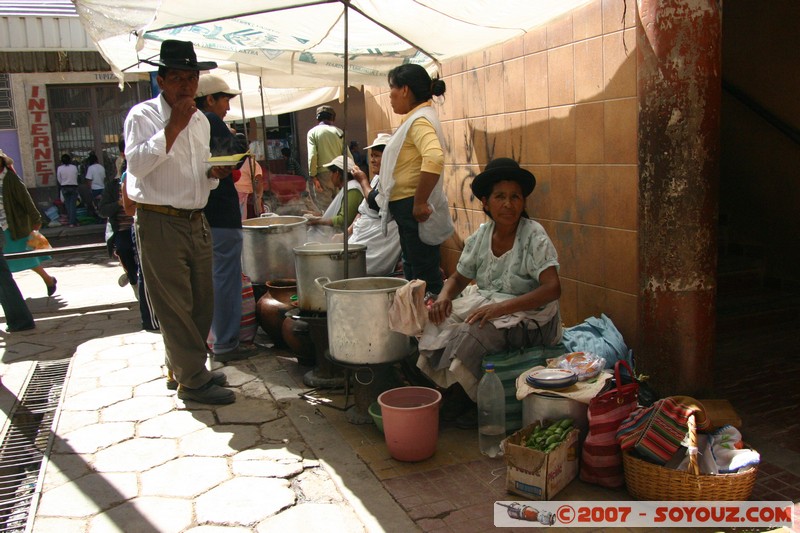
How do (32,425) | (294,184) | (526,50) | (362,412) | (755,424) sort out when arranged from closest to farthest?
1. (755,424)
2. (362,412)
3. (32,425)
4. (526,50)
5. (294,184)

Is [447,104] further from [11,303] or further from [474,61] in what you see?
[11,303]

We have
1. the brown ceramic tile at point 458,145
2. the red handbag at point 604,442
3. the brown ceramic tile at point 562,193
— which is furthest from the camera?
the brown ceramic tile at point 458,145

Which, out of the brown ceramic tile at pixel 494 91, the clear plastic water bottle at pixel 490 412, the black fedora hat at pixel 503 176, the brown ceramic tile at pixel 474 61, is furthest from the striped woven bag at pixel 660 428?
the brown ceramic tile at pixel 474 61

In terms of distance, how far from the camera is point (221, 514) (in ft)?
10.5

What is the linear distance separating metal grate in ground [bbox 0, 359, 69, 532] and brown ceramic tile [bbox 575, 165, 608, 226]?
12.0ft

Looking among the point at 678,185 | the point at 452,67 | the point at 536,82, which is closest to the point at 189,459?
the point at 678,185

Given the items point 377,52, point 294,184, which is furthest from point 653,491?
point 294,184

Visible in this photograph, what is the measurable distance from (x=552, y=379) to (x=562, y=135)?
2046 millimetres

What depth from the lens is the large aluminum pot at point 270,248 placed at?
5.99 meters

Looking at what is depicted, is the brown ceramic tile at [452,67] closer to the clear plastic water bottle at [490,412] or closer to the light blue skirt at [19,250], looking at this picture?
the clear plastic water bottle at [490,412]

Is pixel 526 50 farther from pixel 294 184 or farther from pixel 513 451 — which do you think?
pixel 294 184

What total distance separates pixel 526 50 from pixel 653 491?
3395mm

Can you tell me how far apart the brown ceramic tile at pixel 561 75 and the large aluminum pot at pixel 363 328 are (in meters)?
1.91

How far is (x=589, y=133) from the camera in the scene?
4.59 m
